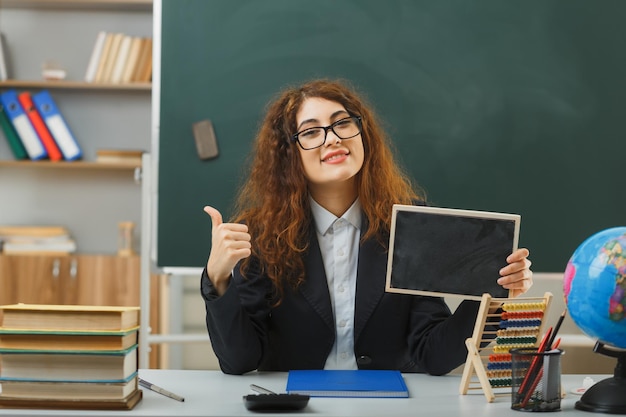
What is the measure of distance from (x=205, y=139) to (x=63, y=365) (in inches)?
78.5

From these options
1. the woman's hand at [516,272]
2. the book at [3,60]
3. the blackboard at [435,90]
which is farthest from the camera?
the book at [3,60]

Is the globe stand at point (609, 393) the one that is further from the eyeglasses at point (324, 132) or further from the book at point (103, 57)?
the book at point (103, 57)

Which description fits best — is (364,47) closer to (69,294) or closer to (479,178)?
(479,178)

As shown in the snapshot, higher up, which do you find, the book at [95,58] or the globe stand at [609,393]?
the book at [95,58]

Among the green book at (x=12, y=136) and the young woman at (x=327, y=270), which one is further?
the green book at (x=12, y=136)

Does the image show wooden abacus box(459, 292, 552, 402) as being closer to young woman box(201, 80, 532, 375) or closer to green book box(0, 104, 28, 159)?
young woman box(201, 80, 532, 375)

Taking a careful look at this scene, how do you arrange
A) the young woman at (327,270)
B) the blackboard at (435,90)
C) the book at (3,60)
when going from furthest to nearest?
the book at (3,60) < the blackboard at (435,90) < the young woman at (327,270)

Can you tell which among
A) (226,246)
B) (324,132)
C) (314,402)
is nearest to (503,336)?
(314,402)

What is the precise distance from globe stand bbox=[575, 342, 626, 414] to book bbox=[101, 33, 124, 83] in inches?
139

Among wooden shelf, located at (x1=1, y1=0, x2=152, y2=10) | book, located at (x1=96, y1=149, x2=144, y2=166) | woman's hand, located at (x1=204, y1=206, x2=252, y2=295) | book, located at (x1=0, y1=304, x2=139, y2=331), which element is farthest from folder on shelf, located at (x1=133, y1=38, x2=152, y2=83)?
book, located at (x1=0, y1=304, x2=139, y2=331)

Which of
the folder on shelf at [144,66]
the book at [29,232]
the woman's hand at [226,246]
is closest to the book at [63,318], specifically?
the woman's hand at [226,246]

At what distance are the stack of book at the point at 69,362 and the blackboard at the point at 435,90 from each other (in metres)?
1.91

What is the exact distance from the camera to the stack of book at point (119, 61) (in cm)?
443

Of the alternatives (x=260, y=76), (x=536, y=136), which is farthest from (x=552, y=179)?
(x=260, y=76)
